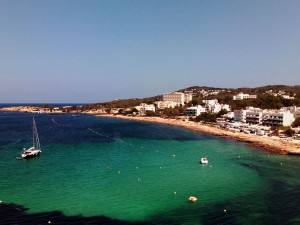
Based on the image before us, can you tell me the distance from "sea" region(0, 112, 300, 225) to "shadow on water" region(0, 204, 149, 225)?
0.29 feet

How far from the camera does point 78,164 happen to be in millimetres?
52219

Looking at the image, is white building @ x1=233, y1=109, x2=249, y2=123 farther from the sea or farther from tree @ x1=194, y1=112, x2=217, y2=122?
the sea

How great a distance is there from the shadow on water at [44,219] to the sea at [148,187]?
89mm

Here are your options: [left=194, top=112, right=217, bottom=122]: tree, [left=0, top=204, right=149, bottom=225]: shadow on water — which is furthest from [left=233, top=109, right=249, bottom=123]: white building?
[left=0, top=204, right=149, bottom=225]: shadow on water

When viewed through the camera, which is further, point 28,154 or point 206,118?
point 206,118

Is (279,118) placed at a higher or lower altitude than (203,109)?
lower

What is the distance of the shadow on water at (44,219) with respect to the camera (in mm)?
28312

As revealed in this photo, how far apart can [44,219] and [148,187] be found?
14422 millimetres

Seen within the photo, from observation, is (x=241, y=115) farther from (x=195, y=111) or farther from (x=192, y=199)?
(x=192, y=199)

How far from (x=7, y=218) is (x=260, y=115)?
9644 cm

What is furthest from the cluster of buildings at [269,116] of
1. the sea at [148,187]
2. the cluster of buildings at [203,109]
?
the sea at [148,187]

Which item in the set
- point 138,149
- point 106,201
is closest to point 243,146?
point 138,149

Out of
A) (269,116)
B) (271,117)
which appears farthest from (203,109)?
(271,117)

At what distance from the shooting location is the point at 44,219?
28.9m
